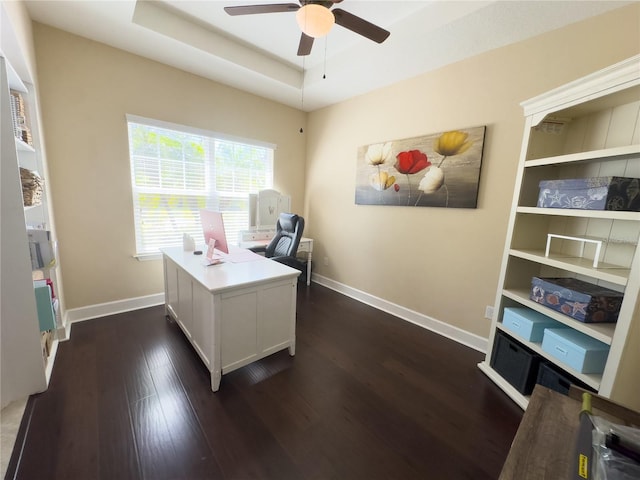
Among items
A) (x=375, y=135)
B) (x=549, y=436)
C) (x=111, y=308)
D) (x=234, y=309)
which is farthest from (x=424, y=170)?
(x=111, y=308)

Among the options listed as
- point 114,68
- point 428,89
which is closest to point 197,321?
point 114,68

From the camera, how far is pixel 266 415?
4.99 feet

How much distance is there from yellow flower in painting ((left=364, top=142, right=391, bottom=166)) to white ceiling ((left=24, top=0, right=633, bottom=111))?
0.66 metres

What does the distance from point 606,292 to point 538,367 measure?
60 cm

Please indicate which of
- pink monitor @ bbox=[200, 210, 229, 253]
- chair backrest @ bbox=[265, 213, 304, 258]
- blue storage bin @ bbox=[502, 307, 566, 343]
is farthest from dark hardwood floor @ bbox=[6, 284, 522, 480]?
chair backrest @ bbox=[265, 213, 304, 258]

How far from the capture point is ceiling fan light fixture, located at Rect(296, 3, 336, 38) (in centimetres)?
147

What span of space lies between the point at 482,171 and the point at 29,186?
130 inches

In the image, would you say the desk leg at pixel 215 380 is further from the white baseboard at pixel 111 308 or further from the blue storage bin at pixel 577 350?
the blue storage bin at pixel 577 350

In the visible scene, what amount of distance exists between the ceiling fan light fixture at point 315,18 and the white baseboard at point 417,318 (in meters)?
2.62

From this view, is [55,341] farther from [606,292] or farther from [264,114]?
[606,292]

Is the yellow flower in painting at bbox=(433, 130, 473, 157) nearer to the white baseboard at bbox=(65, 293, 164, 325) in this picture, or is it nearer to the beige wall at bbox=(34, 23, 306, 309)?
the beige wall at bbox=(34, 23, 306, 309)

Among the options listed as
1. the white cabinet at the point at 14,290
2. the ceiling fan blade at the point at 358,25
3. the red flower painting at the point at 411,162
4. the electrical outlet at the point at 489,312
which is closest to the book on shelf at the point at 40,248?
the white cabinet at the point at 14,290

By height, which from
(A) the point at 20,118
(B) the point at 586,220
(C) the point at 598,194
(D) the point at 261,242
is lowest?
(D) the point at 261,242

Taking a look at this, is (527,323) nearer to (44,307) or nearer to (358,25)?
(358,25)
